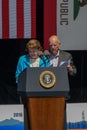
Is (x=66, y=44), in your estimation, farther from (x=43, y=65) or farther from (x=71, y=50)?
(x=43, y=65)

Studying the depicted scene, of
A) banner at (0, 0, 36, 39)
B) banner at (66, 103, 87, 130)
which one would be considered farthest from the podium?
banner at (66, 103, 87, 130)

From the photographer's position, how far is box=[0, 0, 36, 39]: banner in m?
7.84

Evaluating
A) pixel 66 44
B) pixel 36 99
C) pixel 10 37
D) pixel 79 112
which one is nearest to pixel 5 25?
pixel 10 37

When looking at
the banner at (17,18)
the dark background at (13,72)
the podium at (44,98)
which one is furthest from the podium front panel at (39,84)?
the dark background at (13,72)

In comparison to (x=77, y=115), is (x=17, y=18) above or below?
above

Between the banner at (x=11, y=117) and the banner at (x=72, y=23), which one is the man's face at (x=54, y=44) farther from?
the banner at (x=11, y=117)

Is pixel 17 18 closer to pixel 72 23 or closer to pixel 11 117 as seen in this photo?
pixel 72 23

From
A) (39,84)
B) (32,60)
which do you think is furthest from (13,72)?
(39,84)

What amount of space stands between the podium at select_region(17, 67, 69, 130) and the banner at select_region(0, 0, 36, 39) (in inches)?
74.0

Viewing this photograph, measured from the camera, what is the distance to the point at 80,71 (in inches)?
324

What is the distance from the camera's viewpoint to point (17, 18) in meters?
7.86

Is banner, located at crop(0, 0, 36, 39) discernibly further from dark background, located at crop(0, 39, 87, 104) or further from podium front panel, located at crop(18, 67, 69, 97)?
podium front panel, located at crop(18, 67, 69, 97)

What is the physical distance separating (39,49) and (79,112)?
2.21m

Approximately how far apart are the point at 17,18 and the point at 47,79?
2.04m
